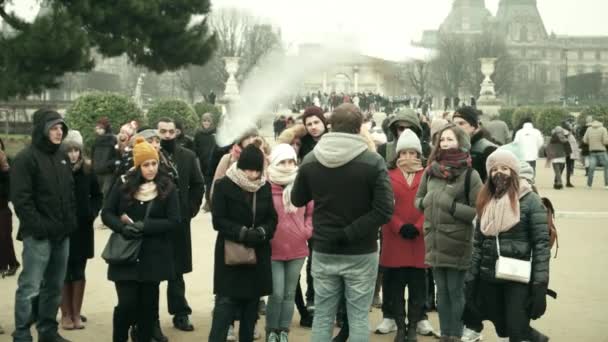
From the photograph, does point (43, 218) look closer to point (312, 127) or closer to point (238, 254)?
point (238, 254)

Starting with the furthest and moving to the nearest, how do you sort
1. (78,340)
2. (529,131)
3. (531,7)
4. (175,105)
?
(531,7)
(175,105)
(529,131)
(78,340)

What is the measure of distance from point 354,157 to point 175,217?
1.53m

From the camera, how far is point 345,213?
6.41 metres

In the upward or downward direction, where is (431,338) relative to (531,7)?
downward

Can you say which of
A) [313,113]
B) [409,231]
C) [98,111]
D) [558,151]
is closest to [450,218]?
[409,231]

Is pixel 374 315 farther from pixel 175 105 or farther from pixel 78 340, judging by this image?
pixel 175 105

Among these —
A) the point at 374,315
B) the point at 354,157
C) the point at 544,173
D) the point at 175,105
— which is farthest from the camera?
the point at 175,105

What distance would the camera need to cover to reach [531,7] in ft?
470

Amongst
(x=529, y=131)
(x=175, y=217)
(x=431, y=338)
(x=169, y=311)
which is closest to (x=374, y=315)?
(x=431, y=338)

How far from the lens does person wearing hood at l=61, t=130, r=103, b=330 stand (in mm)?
8242

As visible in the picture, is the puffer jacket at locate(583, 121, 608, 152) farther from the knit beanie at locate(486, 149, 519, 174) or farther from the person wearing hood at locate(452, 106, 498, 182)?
the knit beanie at locate(486, 149, 519, 174)

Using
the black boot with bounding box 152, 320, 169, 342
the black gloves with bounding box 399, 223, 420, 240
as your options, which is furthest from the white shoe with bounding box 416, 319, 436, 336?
the black boot with bounding box 152, 320, 169, 342

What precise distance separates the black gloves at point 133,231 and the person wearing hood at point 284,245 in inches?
44.0

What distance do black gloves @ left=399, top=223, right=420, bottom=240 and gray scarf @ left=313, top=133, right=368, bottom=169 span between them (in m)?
1.52
